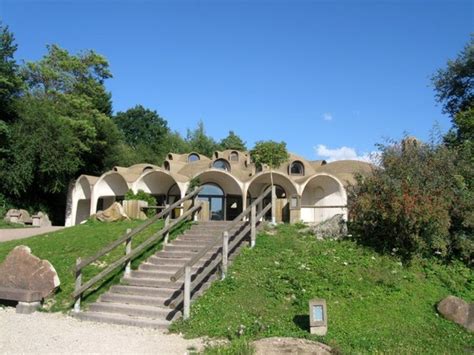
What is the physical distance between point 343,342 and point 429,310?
2.29 metres

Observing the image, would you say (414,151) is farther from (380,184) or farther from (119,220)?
(119,220)

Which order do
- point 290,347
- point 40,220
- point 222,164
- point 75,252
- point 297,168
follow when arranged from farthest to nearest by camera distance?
1. point 297,168
2. point 222,164
3. point 40,220
4. point 75,252
5. point 290,347

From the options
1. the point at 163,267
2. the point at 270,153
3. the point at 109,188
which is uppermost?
the point at 270,153

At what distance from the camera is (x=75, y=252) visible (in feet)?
40.8

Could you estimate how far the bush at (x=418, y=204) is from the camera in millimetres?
10039

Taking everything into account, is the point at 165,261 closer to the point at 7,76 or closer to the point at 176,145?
the point at 7,76

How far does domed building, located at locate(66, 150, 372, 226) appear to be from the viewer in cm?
2850

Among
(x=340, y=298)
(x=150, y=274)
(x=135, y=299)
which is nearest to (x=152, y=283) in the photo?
(x=150, y=274)

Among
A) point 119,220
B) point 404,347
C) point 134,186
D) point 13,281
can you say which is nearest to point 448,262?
point 404,347

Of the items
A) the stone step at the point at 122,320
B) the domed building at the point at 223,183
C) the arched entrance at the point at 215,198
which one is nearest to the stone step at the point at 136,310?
the stone step at the point at 122,320

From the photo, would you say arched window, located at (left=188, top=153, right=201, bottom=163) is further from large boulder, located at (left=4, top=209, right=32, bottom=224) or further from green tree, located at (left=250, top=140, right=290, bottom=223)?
large boulder, located at (left=4, top=209, right=32, bottom=224)

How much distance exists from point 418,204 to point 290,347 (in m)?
5.06

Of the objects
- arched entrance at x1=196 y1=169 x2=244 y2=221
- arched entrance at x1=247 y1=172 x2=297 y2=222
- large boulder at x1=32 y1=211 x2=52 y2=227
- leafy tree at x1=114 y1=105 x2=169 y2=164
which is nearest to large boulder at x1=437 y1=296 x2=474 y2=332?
arched entrance at x1=247 y1=172 x2=297 y2=222

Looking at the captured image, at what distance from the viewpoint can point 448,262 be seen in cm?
1033
